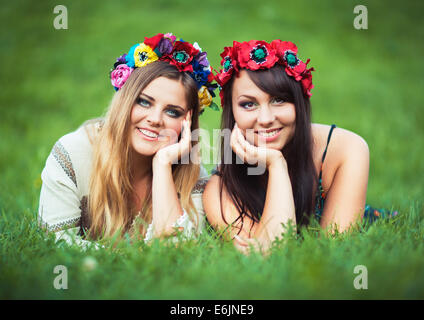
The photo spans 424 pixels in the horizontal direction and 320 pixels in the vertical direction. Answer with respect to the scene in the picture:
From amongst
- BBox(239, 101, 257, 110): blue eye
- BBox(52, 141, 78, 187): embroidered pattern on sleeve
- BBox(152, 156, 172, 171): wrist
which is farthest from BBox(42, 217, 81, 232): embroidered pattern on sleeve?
BBox(239, 101, 257, 110): blue eye

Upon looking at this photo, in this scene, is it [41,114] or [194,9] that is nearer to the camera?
[41,114]

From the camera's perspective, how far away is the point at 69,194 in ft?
11.1

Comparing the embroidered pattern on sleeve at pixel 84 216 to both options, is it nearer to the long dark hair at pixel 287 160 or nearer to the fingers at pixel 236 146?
the long dark hair at pixel 287 160

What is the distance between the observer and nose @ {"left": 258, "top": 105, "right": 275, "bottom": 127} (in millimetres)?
3299

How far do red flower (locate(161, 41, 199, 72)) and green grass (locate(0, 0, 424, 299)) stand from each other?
58.4 inches

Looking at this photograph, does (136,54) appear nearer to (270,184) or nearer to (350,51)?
(270,184)

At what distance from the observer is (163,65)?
3514 millimetres

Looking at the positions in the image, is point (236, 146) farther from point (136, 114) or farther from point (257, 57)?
point (136, 114)

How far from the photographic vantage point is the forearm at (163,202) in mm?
3208

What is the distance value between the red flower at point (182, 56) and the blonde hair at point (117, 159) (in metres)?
0.06

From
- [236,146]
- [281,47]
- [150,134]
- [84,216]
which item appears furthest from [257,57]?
[84,216]

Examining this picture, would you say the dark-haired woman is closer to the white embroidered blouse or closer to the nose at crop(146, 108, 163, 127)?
the white embroidered blouse
